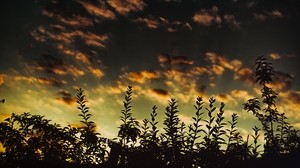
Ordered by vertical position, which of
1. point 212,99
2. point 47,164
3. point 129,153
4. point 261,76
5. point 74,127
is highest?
point 261,76

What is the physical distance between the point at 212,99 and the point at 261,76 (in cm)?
395

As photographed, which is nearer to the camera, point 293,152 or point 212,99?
point 293,152

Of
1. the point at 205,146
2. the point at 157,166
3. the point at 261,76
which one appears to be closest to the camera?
the point at 157,166

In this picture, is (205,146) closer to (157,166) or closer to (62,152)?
(157,166)

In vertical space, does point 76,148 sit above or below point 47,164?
above

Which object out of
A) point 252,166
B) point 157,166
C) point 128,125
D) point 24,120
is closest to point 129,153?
point 157,166

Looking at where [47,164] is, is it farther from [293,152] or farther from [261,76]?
[261,76]

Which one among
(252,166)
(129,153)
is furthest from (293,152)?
(129,153)

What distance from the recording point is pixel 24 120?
28.2ft

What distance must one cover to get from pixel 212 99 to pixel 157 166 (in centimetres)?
203

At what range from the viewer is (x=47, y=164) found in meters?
5.52

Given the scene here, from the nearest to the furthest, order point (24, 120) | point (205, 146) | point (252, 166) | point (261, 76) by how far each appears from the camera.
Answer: point (252, 166), point (205, 146), point (24, 120), point (261, 76)

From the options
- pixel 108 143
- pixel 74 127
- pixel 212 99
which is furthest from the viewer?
pixel 74 127

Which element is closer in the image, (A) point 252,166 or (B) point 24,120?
(A) point 252,166
